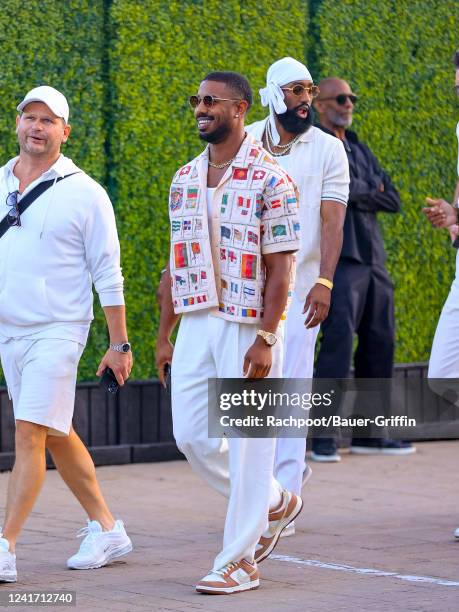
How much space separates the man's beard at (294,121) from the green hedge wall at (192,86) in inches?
95.8

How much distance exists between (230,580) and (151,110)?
4.80 metres

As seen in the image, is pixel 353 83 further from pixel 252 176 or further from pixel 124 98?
pixel 252 176

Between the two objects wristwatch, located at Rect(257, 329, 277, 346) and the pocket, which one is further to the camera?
the pocket

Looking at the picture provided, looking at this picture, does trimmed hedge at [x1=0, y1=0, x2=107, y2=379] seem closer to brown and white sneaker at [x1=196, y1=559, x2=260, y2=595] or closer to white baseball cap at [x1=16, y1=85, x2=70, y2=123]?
white baseball cap at [x1=16, y1=85, x2=70, y2=123]

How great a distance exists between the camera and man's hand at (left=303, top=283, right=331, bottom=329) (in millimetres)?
7387

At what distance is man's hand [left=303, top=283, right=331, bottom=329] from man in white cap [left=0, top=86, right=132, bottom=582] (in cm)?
108

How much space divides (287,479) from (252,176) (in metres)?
2.00

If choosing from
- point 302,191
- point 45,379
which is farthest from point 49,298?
point 302,191

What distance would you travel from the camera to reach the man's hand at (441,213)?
743 cm

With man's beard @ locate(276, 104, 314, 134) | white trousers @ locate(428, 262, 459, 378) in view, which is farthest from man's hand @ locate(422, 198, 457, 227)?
man's beard @ locate(276, 104, 314, 134)

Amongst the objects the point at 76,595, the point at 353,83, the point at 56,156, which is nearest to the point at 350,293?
the point at 353,83

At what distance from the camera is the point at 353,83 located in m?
11.4

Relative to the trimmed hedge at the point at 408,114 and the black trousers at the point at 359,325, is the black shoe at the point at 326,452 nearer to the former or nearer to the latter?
the black trousers at the point at 359,325

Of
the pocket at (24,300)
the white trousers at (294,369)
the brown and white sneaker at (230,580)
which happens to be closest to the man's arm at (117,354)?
the pocket at (24,300)
